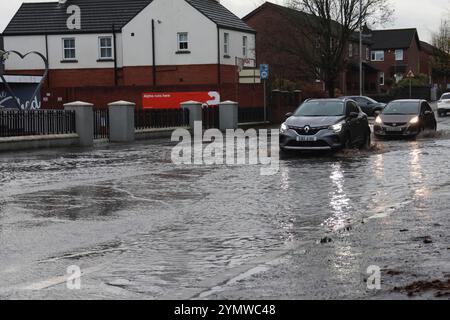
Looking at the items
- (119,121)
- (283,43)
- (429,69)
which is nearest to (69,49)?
(283,43)

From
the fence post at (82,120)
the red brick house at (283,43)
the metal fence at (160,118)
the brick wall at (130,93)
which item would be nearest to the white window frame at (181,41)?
the red brick house at (283,43)

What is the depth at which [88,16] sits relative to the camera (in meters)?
50.5

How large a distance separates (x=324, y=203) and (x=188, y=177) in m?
4.71

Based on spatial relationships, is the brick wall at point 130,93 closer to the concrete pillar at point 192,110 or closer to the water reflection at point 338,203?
the concrete pillar at point 192,110

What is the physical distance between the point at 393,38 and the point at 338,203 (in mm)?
97866

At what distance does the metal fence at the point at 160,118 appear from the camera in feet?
98.0

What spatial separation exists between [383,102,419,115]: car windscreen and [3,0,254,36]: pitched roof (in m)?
21.4

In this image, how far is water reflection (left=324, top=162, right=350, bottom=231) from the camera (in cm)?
980

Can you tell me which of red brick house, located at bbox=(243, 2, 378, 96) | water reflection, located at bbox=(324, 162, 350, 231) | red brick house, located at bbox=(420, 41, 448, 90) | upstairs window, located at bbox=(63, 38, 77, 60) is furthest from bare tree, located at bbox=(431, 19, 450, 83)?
water reflection, located at bbox=(324, 162, 350, 231)

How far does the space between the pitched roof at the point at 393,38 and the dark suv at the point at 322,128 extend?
84.6 m

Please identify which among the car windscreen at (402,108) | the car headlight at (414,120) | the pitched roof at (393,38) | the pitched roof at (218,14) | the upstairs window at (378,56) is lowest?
the car headlight at (414,120)

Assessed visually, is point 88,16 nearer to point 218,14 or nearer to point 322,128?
point 218,14

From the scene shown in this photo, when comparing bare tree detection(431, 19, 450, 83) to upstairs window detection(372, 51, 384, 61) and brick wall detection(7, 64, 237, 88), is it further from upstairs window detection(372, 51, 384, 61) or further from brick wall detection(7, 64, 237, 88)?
brick wall detection(7, 64, 237, 88)
